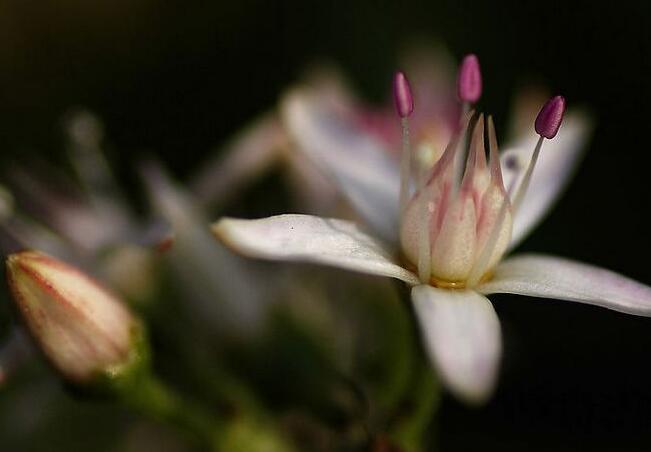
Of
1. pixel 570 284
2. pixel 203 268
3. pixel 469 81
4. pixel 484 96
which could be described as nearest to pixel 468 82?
pixel 469 81

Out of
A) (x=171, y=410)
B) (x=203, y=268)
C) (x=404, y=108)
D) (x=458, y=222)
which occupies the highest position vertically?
(x=404, y=108)

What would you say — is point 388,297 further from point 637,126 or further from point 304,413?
point 637,126

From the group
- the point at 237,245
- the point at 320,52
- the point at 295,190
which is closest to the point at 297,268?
the point at 295,190

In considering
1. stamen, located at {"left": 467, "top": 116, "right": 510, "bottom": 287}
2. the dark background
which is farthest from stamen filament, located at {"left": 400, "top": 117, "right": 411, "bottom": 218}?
the dark background

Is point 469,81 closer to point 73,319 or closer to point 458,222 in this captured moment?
point 458,222

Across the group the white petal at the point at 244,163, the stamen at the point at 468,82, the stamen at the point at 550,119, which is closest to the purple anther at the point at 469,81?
the stamen at the point at 468,82

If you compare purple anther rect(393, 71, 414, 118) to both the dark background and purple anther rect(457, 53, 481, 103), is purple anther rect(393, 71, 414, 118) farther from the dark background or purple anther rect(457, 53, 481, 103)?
the dark background

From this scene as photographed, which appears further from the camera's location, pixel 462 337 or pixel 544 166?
pixel 544 166
